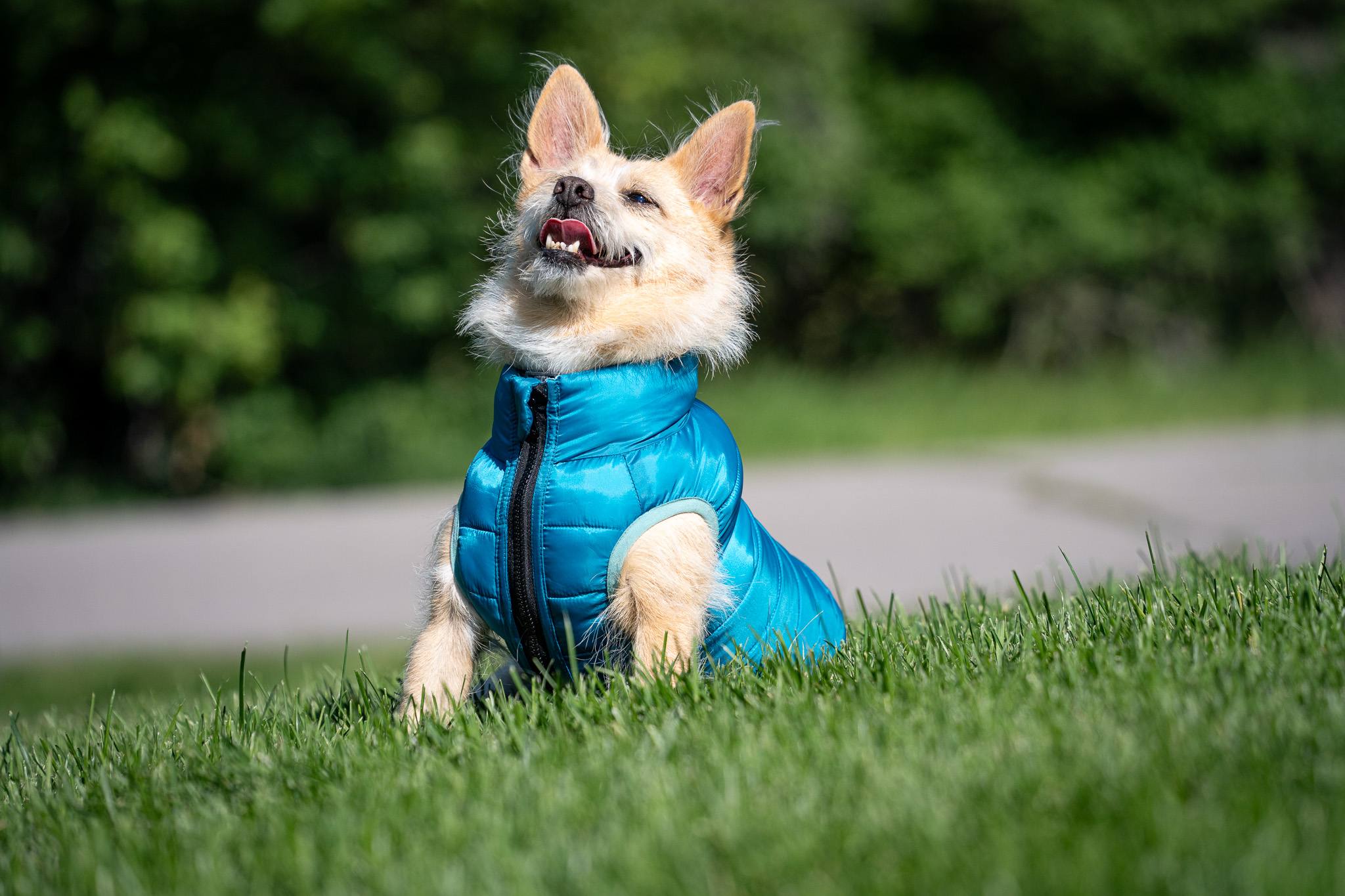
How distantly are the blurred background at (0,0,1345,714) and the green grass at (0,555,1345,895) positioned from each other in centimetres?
548

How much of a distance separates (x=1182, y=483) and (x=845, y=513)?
9.90 ft

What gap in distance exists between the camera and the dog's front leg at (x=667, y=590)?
8.58ft

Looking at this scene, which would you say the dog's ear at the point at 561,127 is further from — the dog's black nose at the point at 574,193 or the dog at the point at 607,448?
the dog's black nose at the point at 574,193

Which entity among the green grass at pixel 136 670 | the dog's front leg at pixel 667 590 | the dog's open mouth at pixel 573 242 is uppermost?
the dog's open mouth at pixel 573 242

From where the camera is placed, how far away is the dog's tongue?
292 cm

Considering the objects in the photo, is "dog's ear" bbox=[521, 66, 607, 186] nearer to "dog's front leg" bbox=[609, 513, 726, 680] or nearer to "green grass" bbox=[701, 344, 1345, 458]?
"dog's front leg" bbox=[609, 513, 726, 680]

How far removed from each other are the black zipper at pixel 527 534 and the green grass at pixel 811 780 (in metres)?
0.19

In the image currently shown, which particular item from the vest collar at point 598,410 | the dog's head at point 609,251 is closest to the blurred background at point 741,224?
the dog's head at point 609,251

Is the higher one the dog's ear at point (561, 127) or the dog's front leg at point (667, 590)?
the dog's ear at point (561, 127)

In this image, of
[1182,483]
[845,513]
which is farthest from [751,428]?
[1182,483]

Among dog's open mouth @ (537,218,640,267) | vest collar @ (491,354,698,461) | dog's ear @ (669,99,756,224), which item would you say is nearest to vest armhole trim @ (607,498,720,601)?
vest collar @ (491,354,698,461)

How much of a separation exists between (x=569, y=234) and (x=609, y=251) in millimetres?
124

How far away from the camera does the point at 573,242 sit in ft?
9.62

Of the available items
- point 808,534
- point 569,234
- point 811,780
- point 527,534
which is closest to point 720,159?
point 569,234
